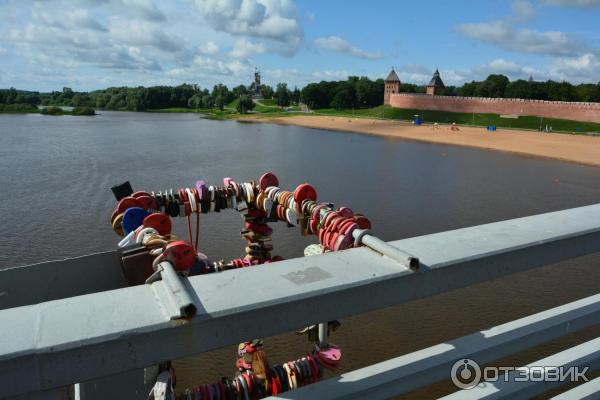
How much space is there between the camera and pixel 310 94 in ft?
350

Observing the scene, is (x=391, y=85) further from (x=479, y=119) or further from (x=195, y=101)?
(x=195, y=101)

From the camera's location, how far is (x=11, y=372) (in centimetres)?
94

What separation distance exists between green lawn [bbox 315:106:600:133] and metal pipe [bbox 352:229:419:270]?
63363 millimetres

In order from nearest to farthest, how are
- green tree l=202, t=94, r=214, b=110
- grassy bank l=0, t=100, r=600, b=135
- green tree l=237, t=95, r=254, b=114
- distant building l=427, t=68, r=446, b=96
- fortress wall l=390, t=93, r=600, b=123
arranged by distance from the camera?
1. grassy bank l=0, t=100, r=600, b=135
2. fortress wall l=390, t=93, r=600, b=123
3. distant building l=427, t=68, r=446, b=96
4. green tree l=237, t=95, r=254, b=114
5. green tree l=202, t=94, r=214, b=110

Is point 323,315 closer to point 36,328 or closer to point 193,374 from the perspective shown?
point 36,328

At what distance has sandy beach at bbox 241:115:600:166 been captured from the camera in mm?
39147

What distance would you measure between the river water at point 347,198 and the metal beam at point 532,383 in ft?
14.1

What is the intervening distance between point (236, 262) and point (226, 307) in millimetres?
2574

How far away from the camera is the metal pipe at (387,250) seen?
137cm

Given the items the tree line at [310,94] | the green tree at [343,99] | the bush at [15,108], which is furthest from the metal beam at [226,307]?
the bush at [15,108]

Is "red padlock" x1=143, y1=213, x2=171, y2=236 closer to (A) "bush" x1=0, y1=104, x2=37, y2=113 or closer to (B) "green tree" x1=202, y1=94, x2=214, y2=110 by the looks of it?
(A) "bush" x1=0, y1=104, x2=37, y2=113

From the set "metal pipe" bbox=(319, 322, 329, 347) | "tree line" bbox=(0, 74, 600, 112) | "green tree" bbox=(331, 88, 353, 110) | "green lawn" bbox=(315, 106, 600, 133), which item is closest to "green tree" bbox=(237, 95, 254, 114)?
"tree line" bbox=(0, 74, 600, 112)

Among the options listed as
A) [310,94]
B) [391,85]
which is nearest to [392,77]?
[391,85]

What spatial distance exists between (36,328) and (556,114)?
7041 centimetres
